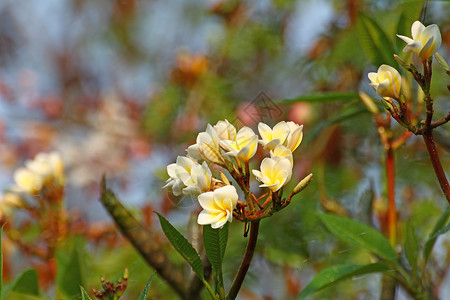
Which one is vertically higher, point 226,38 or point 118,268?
point 226,38

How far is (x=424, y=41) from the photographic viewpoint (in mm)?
466

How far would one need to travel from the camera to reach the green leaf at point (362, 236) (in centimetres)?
62

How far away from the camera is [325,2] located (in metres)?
1.47

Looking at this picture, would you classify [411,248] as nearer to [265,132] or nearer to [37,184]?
[265,132]

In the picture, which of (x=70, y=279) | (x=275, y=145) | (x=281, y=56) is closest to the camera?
(x=275, y=145)

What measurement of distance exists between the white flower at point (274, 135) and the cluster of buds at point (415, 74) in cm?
8

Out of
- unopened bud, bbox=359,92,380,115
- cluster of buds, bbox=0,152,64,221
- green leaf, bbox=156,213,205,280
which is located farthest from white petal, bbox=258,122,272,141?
cluster of buds, bbox=0,152,64,221

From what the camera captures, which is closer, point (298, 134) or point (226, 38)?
point (298, 134)

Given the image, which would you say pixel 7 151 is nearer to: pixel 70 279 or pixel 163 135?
pixel 163 135

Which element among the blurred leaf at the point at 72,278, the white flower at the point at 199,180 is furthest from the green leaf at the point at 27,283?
the white flower at the point at 199,180

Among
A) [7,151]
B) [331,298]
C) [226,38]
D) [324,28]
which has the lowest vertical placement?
[331,298]

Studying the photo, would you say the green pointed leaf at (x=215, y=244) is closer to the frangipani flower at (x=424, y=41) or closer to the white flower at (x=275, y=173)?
the white flower at (x=275, y=173)

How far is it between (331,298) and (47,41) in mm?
3278

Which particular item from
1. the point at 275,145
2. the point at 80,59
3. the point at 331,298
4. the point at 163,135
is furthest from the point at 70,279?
the point at 80,59
